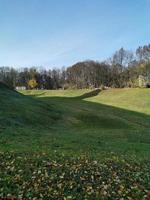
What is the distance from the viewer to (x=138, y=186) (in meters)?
11.9

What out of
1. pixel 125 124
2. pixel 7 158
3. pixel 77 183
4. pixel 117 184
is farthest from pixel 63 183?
pixel 125 124

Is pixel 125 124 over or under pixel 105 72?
under

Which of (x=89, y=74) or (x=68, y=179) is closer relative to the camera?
(x=68, y=179)

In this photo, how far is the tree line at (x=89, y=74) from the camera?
442 ft

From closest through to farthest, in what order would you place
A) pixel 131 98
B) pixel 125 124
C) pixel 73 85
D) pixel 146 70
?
A: pixel 125 124, pixel 131 98, pixel 146 70, pixel 73 85

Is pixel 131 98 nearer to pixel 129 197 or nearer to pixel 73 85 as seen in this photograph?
pixel 73 85

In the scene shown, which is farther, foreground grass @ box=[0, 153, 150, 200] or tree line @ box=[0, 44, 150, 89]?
tree line @ box=[0, 44, 150, 89]

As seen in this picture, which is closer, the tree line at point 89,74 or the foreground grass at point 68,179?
the foreground grass at point 68,179

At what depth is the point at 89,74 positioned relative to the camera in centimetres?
15075

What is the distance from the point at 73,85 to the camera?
15838 centimetres

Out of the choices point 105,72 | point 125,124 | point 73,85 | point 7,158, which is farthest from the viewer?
point 73,85

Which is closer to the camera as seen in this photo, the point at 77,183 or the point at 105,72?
the point at 77,183

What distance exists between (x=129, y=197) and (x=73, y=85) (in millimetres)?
148271

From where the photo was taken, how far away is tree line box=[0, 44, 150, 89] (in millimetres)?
134750
